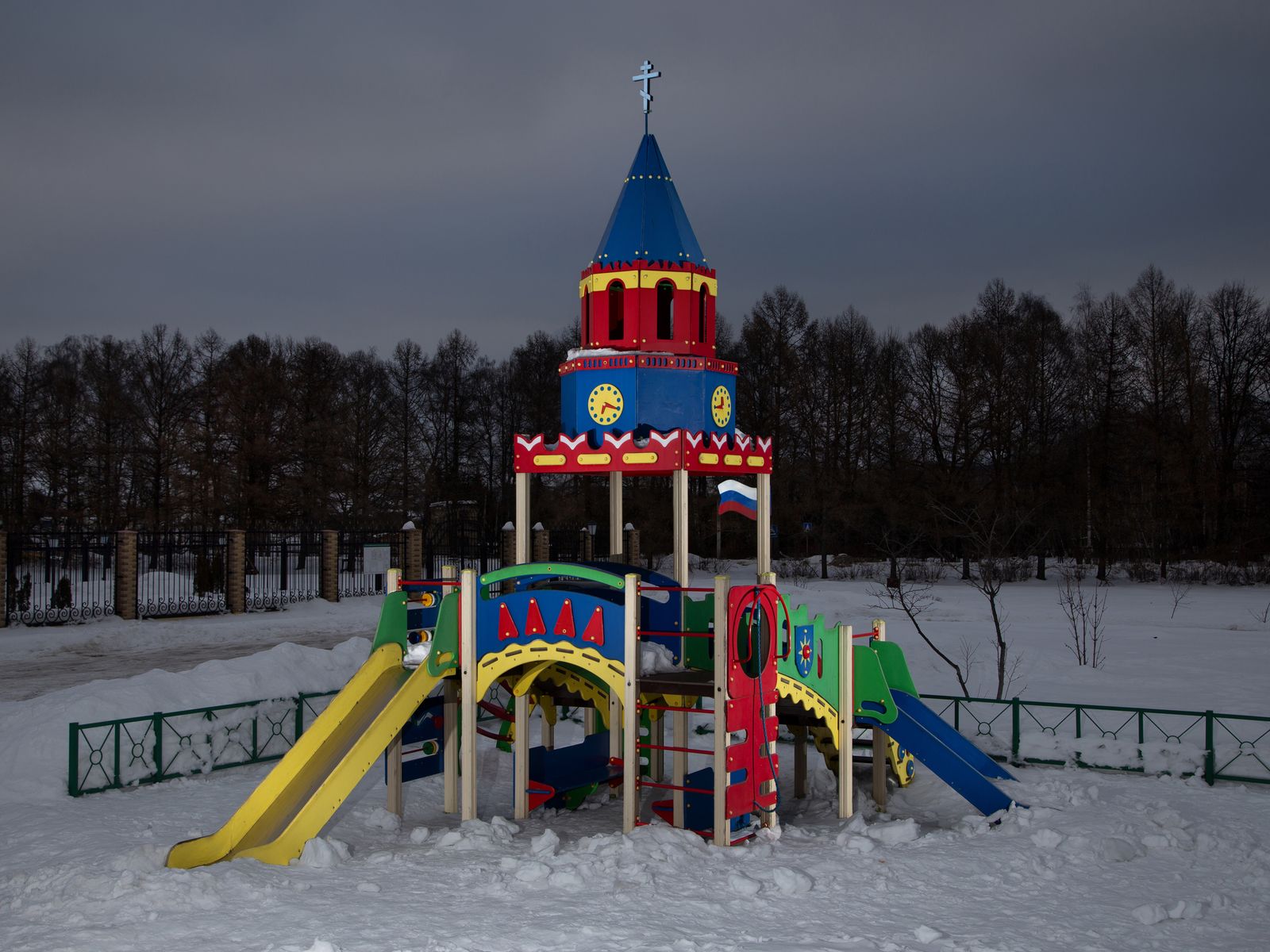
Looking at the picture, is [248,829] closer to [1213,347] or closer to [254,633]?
[254,633]

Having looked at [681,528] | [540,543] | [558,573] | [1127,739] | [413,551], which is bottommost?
[1127,739]

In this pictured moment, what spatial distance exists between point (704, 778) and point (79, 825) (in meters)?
6.02

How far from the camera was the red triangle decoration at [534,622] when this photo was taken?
1049 cm

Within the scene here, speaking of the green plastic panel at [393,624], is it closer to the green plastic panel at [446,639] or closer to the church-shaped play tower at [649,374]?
the green plastic panel at [446,639]

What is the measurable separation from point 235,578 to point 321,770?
68.4ft

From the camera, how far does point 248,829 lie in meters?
9.06

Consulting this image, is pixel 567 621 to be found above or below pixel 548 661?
above

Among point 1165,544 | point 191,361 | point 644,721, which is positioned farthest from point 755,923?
point 191,361

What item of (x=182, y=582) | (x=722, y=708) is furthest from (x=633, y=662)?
(x=182, y=582)

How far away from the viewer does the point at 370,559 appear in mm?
31641

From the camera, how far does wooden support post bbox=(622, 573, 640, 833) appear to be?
9.93m

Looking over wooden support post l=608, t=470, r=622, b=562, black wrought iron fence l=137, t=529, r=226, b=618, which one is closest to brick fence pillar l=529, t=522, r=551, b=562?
black wrought iron fence l=137, t=529, r=226, b=618

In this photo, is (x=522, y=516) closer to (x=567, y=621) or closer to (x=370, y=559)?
(x=567, y=621)

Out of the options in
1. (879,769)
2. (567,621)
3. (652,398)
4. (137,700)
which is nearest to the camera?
(567,621)
